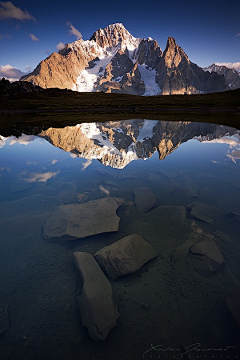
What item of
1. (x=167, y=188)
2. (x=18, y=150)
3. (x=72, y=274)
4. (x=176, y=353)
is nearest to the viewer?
(x=176, y=353)

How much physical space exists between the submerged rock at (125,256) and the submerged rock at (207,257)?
1802mm

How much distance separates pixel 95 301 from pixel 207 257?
4.90 metres

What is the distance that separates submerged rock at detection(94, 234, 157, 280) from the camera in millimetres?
7797

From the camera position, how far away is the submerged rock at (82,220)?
396 inches

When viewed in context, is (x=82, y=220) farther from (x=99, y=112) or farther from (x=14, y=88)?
(x=14, y=88)

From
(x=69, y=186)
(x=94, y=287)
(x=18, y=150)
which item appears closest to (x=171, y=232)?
(x=94, y=287)

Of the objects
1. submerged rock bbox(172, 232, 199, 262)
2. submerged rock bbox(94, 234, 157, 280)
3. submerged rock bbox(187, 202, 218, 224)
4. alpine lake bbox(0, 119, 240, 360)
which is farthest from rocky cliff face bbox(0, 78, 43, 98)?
submerged rock bbox(172, 232, 199, 262)

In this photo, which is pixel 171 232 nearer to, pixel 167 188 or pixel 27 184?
pixel 167 188

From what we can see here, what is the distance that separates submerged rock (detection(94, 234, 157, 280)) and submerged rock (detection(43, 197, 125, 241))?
177 centimetres

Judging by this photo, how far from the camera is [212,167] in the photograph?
18938mm

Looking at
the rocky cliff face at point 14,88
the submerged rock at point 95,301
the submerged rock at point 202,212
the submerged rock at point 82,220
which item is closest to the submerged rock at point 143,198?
the submerged rock at point 82,220

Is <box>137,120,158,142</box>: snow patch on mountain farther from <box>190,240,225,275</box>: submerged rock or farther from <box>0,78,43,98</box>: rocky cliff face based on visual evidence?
<box>0,78,43,98</box>: rocky cliff face

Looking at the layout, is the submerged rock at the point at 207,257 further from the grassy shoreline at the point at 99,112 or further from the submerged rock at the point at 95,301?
the grassy shoreline at the point at 99,112

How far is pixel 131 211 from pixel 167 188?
4.33 metres
